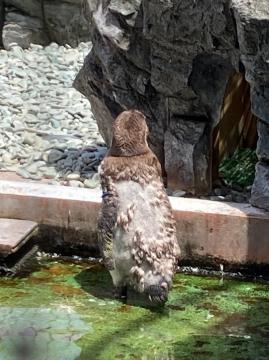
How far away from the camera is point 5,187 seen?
6.79m

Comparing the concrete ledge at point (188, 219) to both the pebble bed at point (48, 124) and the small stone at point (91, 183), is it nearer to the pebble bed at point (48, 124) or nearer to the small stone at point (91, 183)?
the pebble bed at point (48, 124)

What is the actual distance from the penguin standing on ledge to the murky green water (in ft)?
0.66

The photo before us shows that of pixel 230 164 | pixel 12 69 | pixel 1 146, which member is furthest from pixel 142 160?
pixel 12 69

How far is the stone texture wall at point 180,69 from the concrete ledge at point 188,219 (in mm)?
269

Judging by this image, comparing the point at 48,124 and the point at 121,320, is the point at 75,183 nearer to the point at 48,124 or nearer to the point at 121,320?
the point at 48,124

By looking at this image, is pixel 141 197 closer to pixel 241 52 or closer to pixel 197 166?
pixel 241 52

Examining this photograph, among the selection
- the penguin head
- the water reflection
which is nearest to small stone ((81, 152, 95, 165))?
the penguin head

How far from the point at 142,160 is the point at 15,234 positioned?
3.62ft

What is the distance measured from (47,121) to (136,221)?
440 cm

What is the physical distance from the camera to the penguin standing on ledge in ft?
18.6

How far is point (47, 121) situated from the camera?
988 centimetres

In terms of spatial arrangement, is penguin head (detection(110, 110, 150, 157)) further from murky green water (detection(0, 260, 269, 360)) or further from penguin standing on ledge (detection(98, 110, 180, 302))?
murky green water (detection(0, 260, 269, 360))

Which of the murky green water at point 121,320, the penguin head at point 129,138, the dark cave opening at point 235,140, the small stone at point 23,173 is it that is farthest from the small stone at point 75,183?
the penguin head at point 129,138

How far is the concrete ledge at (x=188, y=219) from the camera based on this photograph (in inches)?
246
